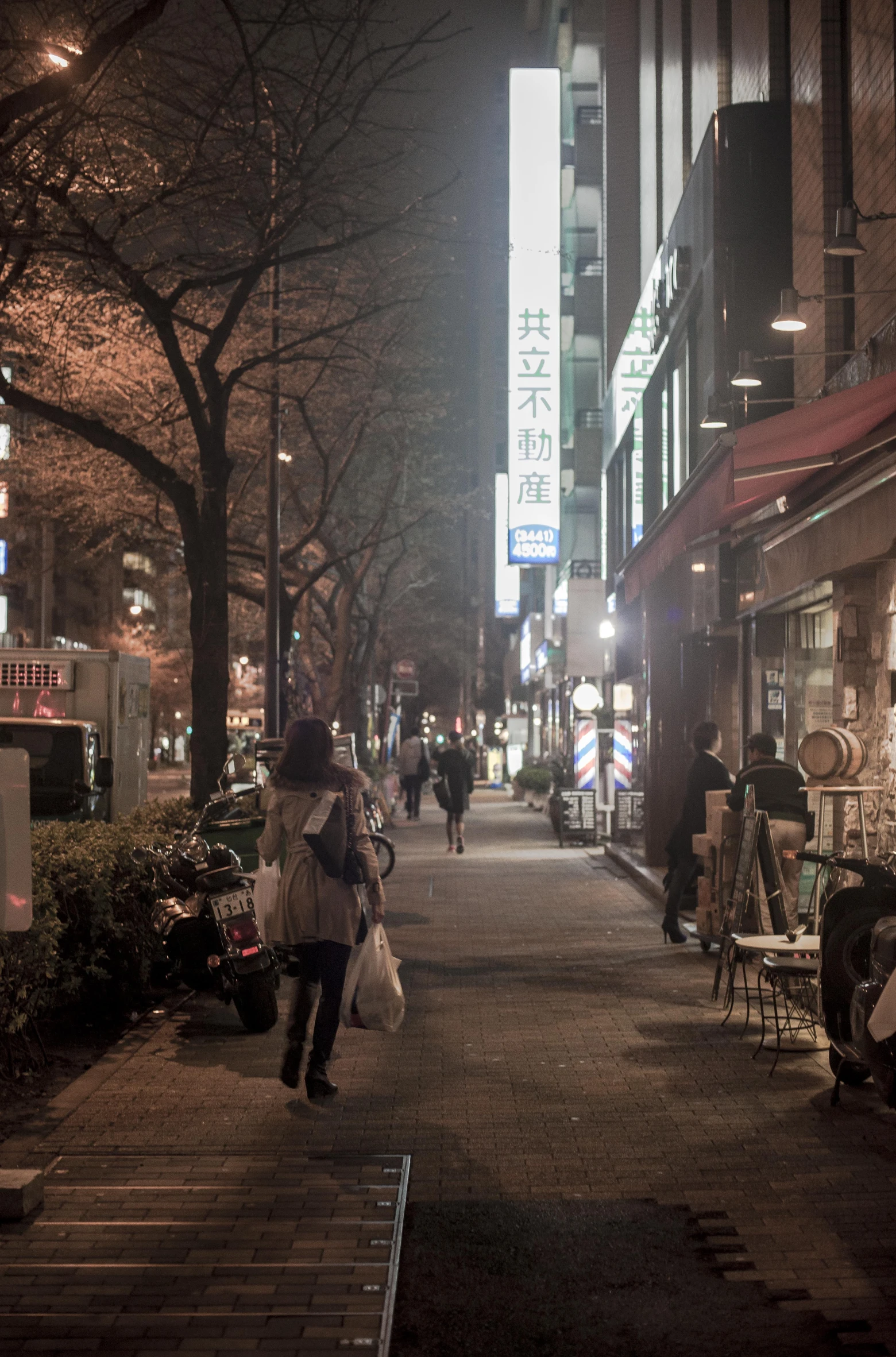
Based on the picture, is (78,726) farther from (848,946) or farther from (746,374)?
(848,946)

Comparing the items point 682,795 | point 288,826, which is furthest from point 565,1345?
point 682,795

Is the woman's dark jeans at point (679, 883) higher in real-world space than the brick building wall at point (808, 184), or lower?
lower

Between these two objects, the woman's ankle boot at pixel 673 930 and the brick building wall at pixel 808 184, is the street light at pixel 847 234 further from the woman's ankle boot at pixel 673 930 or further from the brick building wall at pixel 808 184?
the woman's ankle boot at pixel 673 930

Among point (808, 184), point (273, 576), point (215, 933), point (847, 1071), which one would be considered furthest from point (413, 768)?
point (847, 1071)

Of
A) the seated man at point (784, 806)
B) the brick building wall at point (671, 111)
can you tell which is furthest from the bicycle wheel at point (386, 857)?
the brick building wall at point (671, 111)

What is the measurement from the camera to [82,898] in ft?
27.3

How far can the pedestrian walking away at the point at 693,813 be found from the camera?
12.5m

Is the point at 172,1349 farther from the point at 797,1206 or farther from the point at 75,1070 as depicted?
the point at 75,1070

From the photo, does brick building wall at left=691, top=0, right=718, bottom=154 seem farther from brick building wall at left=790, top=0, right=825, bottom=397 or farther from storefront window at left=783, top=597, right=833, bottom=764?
storefront window at left=783, top=597, right=833, bottom=764

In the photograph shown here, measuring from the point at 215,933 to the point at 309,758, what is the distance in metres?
2.08

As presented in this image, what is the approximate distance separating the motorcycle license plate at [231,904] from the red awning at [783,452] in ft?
13.1

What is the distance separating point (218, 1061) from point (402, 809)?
35328mm

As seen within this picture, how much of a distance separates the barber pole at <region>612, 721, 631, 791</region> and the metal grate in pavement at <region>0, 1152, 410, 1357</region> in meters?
21.3

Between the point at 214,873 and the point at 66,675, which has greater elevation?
the point at 66,675
